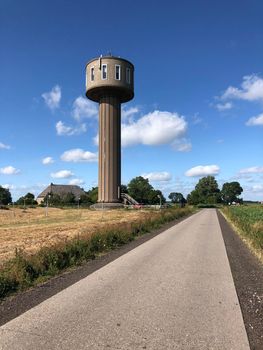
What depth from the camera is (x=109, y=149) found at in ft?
237

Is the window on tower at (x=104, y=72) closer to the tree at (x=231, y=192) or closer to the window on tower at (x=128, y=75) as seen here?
the window on tower at (x=128, y=75)

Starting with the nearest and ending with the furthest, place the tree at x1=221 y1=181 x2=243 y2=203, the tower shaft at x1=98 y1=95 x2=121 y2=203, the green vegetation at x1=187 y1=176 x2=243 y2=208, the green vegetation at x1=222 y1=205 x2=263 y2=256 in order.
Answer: the green vegetation at x1=222 y1=205 x2=263 y2=256 < the tower shaft at x1=98 y1=95 x2=121 y2=203 < the green vegetation at x1=187 y1=176 x2=243 y2=208 < the tree at x1=221 y1=181 x2=243 y2=203

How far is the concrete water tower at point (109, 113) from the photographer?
7131 cm

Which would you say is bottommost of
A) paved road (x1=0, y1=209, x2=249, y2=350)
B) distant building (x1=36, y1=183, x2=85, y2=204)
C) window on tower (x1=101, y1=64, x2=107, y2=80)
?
paved road (x1=0, y1=209, x2=249, y2=350)

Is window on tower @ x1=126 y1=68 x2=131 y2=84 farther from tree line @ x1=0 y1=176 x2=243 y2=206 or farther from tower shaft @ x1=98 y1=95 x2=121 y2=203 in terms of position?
tree line @ x1=0 y1=176 x2=243 y2=206

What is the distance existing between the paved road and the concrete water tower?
200 feet

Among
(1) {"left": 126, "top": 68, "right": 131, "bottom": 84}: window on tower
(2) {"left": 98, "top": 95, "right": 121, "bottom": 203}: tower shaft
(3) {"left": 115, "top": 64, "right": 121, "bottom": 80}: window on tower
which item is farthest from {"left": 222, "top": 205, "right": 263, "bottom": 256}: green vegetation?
(1) {"left": 126, "top": 68, "right": 131, "bottom": 84}: window on tower

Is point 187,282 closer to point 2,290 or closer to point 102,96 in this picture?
point 2,290

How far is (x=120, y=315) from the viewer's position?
278 inches

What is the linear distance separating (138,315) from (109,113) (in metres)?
67.0

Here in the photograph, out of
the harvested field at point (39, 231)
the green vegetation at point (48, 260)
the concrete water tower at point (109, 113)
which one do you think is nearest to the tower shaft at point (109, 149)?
the concrete water tower at point (109, 113)

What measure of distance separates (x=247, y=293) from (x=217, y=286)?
824mm

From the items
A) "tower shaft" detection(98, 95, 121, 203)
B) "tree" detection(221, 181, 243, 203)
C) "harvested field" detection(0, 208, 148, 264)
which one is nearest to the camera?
Result: "harvested field" detection(0, 208, 148, 264)

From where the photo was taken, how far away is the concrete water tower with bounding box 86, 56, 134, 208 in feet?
234
